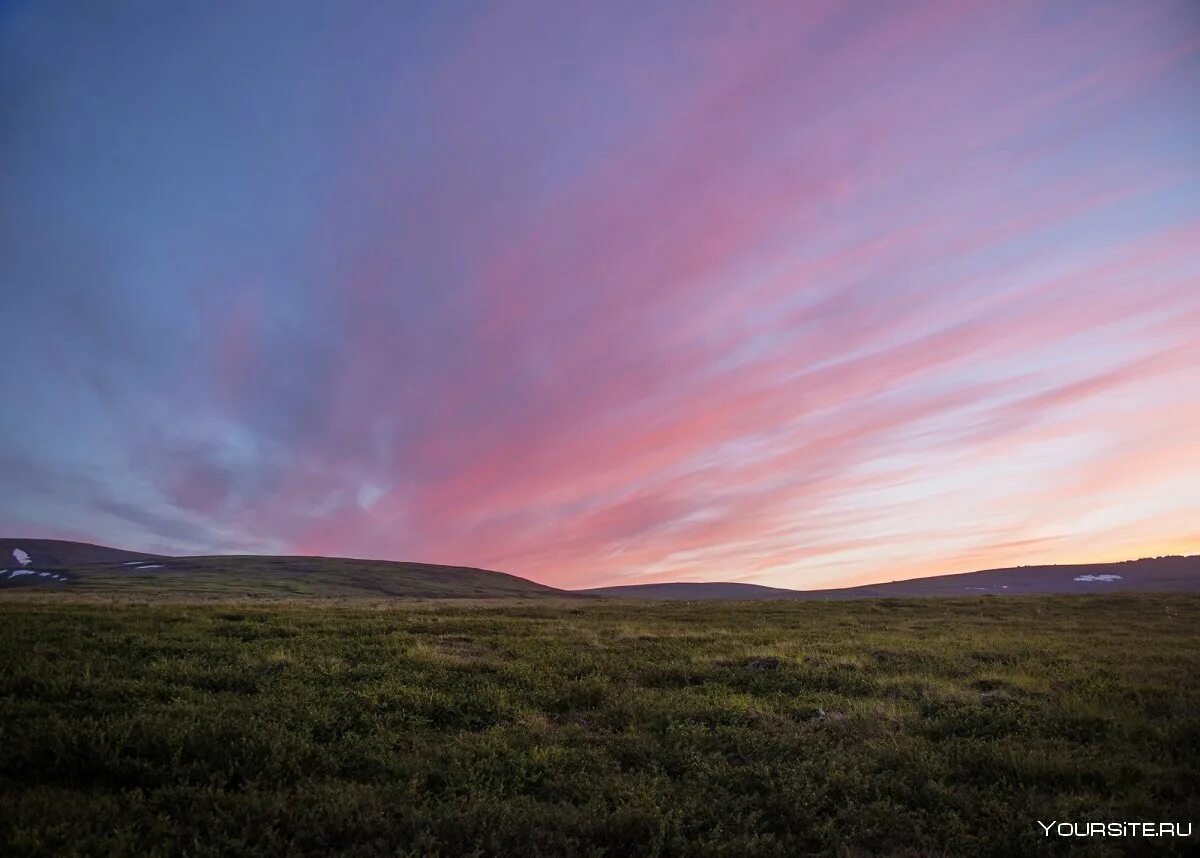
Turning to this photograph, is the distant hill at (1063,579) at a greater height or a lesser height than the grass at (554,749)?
lesser

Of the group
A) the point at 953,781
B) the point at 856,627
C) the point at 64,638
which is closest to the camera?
the point at 953,781

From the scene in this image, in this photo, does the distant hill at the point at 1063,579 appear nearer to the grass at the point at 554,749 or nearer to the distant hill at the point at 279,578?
the distant hill at the point at 279,578

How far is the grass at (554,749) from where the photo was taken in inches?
281

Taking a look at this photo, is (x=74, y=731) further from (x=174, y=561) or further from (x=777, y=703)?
(x=174, y=561)

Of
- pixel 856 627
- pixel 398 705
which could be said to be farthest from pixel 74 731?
pixel 856 627

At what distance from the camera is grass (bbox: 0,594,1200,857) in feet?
23.4

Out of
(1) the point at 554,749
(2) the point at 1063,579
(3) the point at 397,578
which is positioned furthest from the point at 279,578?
(2) the point at 1063,579

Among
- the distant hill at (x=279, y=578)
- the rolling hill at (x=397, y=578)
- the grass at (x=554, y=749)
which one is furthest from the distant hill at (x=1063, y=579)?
the grass at (x=554, y=749)

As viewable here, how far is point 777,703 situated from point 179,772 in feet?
37.0

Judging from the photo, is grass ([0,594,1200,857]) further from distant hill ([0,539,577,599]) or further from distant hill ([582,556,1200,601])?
distant hill ([582,556,1200,601])

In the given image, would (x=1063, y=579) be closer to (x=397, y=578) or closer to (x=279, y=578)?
(x=397, y=578)

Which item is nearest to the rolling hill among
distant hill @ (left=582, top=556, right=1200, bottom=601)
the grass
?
distant hill @ (left=582, top=556, right=1200, bottom=601)

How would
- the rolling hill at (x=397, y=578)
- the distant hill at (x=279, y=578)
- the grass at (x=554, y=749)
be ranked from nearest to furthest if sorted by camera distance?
the grass at (x=554, y=749) < the distant hill at (x=279, y=578) < the rolling hill at (x=397, y=578)

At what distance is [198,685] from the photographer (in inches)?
478
